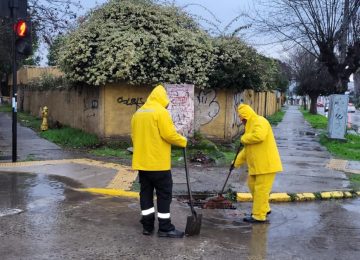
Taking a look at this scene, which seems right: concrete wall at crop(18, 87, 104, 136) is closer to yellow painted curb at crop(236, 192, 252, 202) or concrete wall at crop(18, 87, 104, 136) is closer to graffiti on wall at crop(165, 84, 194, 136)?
graffiti on wall at crop(165, 84, 194, 136)

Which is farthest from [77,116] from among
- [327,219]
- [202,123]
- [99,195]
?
[327,219]

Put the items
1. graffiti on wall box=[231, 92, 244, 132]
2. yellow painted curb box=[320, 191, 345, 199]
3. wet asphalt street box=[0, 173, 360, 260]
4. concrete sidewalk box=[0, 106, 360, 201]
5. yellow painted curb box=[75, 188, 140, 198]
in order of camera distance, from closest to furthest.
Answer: wet asphalt street box=[0, 173, 360, 260] → yellow painted curb box=[75, 188, 140, 198] → yellow painted curb box=[320, 191, 345, 199] → concrete sidewalk box=[0, 106, 360, 201] → graffiti on wall box=[231, 92, 244, 132]

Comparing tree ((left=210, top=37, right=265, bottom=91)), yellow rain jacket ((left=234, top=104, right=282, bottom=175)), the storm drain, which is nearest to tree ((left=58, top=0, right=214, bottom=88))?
tree ((left=210, top=37, right=265, bottom=91))

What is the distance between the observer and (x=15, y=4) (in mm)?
11375

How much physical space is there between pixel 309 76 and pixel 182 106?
113ft

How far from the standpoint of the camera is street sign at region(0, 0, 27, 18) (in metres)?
11.4

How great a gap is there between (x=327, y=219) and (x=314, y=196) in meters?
1.45

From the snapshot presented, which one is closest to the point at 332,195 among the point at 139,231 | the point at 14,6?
the point at 139,231

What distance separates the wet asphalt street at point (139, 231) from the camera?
5.59 meters

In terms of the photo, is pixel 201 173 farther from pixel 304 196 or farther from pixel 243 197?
pixel 304 196

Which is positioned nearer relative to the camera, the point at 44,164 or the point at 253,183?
the point at 253,183

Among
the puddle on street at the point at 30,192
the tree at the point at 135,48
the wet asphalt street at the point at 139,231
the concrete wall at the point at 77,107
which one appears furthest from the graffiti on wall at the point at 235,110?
the wet asphalt street at the point at 139,231

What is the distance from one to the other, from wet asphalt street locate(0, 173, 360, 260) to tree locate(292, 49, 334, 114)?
122ft

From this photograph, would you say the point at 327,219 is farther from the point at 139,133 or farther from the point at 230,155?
the point at 230,155
